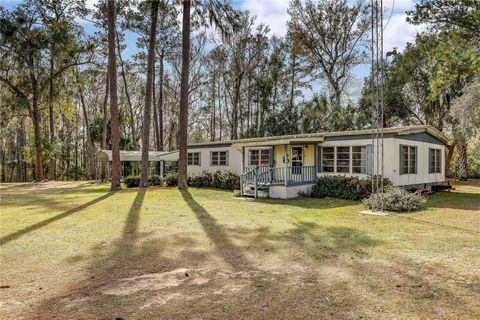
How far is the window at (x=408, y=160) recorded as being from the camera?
15.4 meters

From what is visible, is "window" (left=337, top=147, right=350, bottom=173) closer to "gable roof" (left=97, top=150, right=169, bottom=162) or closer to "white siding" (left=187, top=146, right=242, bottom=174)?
"white siding" (left=187, top=146, right=242, bottom=174)

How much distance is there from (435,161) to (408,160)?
394cm

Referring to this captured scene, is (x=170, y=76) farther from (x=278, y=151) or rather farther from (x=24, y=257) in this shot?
(x=24, y=257)

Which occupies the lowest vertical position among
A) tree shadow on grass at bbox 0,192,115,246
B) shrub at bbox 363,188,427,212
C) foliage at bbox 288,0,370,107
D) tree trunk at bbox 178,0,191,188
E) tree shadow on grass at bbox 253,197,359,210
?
tree shadow on grass at bbox 0,192,115,246

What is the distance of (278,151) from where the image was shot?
1839cm

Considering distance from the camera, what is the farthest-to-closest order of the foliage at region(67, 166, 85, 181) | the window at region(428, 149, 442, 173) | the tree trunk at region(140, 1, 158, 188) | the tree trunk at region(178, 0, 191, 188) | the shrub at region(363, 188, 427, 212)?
1. the foliage at region(67, 166, 85, 181)
2. the tree trunk at region(140, 1, 158, 188)
3. the window at region(428, 149, 442, 173)
4. the tree trunk at region(178, 0, 191, 188)
5. the shrub at region(363, 188, 427, 212)

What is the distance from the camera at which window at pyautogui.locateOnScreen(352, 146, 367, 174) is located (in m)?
15.1

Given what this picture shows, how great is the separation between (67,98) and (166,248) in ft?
87.4

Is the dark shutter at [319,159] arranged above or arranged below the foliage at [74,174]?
above

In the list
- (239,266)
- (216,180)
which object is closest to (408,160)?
(216,180)

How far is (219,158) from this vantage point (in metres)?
22.8

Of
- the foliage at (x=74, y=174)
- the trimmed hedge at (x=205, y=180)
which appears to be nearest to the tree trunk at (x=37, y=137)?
the foliage at (x=74, y=174)

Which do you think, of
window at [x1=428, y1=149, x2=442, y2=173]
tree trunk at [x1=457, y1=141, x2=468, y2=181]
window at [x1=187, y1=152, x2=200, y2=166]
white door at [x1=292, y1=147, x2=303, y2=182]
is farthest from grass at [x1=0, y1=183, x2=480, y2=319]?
tree trunk at [x1=457, y1=141, x2=468, y2=181]

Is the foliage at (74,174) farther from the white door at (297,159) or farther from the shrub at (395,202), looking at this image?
the shrub at (395,202)
